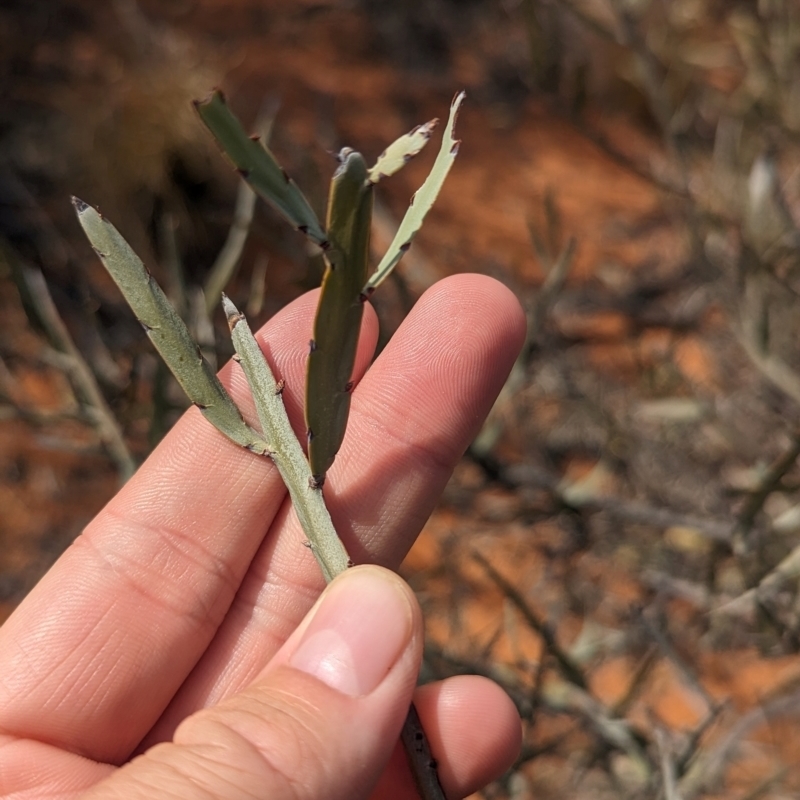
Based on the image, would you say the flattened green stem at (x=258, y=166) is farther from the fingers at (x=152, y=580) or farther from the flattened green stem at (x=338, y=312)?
the fingers at (x=152, y=580)

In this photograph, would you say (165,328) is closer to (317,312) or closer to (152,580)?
(317,312)

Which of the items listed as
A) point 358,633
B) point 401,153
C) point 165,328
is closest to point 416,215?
point 401,153

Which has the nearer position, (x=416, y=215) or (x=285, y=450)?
(x=416, y=215)

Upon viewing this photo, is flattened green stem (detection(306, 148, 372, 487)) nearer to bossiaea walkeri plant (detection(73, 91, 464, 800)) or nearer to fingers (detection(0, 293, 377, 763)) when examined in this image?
bossiaea walkeri plant (detection(73, 91, 464, 800))

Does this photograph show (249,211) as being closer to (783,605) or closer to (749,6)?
(783,605)

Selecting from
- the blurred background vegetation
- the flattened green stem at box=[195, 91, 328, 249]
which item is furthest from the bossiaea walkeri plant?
the blurred background vegetation
